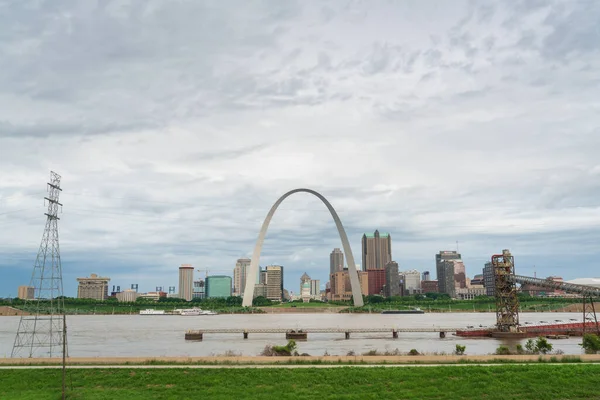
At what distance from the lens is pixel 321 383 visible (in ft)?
71.4

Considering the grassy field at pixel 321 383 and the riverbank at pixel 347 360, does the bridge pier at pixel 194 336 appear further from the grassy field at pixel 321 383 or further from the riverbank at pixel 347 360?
the grassy field at pixel 321 383

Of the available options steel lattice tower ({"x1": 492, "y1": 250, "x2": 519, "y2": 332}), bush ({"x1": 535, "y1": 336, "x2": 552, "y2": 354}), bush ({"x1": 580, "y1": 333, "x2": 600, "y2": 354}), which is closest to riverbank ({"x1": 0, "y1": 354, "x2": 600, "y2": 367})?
bush ({"x1": 580, "y1": 333, "x2": 600, "y2": 354})

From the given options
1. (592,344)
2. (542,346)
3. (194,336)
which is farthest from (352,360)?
(194,336)

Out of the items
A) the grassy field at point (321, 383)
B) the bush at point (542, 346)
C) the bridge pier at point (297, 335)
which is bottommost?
the bridge pier at point (297, 335)

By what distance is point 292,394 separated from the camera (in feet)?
66.6

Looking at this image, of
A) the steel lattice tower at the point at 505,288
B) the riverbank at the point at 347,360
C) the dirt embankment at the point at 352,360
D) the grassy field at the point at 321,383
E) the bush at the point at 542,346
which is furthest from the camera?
the steel lattice tower at the point at 505,288

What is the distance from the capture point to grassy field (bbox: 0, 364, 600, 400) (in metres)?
20.3

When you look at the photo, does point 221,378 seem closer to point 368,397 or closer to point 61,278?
point 368,397

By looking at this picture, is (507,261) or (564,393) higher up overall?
(507,261)

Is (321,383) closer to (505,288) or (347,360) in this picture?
(347,360)

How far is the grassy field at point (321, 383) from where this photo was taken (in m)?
20.3

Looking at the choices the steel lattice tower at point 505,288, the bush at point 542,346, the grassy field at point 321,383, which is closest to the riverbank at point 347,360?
the grassy field at point 321,383

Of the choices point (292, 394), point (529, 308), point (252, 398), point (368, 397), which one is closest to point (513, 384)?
point (368, 397)

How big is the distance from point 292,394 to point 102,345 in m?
39.1
